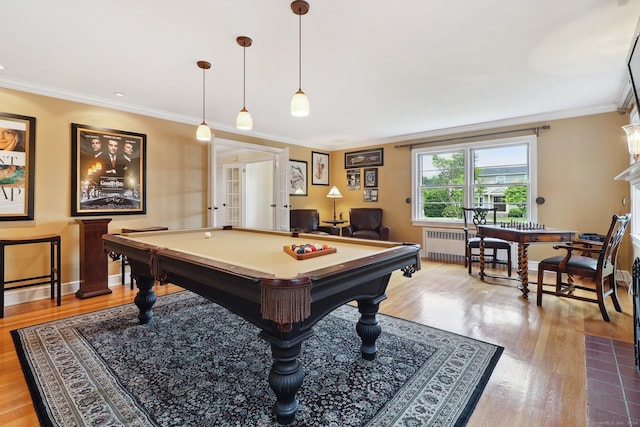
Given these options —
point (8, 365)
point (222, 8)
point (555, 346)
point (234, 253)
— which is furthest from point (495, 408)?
point (8, 365)

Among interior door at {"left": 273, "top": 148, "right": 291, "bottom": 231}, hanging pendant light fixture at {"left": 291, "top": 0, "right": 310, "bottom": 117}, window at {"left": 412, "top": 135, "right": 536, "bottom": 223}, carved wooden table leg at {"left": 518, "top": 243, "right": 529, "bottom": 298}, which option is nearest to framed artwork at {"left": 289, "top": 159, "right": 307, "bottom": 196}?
interior door at {"left": 273, "top": 148, "right": 291, "bottom": 231}

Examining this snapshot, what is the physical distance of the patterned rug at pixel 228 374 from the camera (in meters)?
1.55

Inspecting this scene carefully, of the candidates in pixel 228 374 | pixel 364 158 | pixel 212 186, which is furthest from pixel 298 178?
pixel 228 374

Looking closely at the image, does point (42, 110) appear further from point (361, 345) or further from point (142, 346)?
point (361, 345)

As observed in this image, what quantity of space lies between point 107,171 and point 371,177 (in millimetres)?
4678

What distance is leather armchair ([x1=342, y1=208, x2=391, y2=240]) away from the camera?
19.3ft

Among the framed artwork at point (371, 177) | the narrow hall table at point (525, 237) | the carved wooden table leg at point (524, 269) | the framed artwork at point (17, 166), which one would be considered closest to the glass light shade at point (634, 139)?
the narrow hall table at point (525, 237)

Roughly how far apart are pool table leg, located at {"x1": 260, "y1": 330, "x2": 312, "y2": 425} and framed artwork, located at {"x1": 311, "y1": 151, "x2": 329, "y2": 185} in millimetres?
5482

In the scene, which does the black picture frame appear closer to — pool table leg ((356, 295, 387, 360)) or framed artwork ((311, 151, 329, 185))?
framed artwork ((311, 151, 329, 185))

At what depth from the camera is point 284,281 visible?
120cm

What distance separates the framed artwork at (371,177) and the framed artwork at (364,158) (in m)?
0.14

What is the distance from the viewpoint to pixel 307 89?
11.4 feet

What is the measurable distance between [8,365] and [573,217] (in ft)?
20.7

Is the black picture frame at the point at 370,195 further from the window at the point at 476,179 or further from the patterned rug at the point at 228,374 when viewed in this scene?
the patterned rug at the point at 228,374
